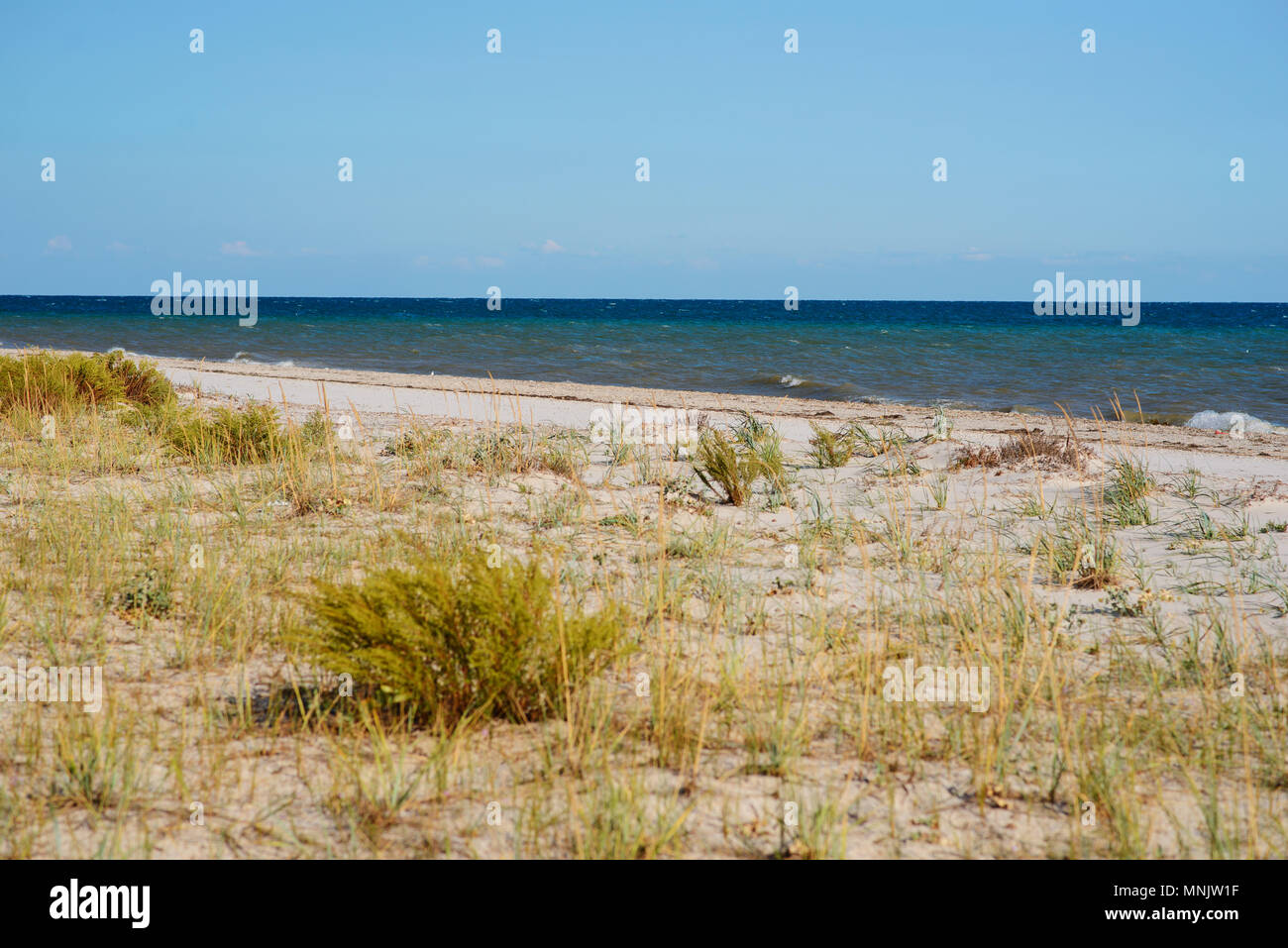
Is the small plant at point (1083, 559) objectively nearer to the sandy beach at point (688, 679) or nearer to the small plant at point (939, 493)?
the sandy beach at point (688, 679)

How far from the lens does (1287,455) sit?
356 inches

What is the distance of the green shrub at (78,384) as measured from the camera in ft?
27.2

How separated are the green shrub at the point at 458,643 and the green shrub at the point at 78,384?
6.62m

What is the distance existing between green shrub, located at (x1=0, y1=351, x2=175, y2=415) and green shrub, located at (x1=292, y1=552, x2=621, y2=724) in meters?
6.62

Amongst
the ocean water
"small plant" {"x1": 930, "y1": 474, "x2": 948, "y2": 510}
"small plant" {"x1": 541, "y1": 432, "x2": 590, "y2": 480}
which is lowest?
"small plant" {"x1": 930, "y1": 474, "x2": 948, "y2": 510}

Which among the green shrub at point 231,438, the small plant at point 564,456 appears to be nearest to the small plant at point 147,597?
the small plant at point 564,456

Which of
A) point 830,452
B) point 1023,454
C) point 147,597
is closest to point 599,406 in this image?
point 830,452

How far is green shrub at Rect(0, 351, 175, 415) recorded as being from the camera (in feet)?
27.2

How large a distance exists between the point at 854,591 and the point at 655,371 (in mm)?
18089

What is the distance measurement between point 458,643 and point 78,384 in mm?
8187

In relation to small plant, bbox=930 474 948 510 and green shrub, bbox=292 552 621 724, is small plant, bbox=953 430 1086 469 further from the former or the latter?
green shrub, bbox=292 552 621 724

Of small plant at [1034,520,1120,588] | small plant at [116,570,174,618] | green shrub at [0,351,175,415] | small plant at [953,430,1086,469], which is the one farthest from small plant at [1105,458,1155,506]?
green shrub at [0,351,175,415]

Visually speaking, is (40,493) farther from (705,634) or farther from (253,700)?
(705,634)
